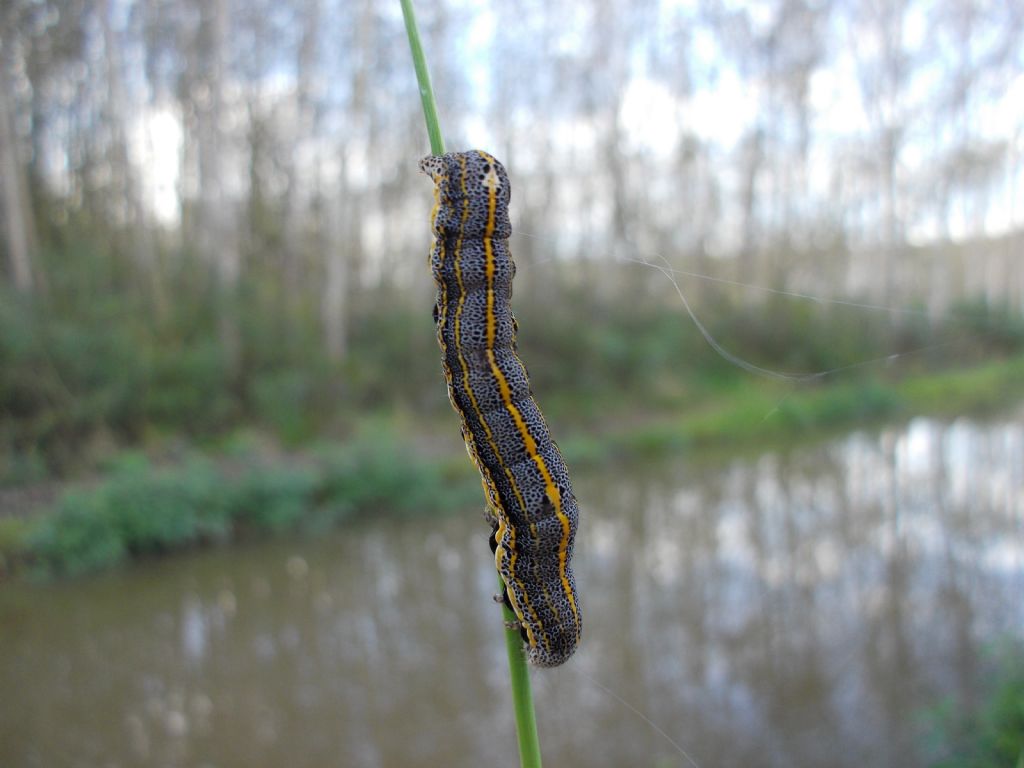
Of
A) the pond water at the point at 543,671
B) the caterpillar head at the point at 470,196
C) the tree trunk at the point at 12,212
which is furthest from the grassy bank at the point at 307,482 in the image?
the caterpillar head at the point at 470,196

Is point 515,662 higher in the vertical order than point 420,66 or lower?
lower

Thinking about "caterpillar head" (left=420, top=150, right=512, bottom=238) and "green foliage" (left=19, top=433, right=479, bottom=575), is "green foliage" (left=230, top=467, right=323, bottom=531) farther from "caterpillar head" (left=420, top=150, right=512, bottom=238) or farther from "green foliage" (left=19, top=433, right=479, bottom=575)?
"caterpillar head" (left=420, top=150, right=512, bottom=238)

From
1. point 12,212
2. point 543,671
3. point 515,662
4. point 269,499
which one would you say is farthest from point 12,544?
point 515,662

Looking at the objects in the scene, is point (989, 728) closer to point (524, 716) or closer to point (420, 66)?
point (524, 716)

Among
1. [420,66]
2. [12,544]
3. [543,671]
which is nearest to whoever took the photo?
[420,66]

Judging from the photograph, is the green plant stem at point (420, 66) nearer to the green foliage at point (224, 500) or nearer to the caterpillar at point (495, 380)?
the caterpillar at point (495, 380)

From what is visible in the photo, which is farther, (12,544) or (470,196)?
(12,544)

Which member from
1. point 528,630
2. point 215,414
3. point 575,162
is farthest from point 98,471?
point 575,162
